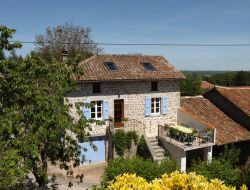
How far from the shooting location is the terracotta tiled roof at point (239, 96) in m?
22.2

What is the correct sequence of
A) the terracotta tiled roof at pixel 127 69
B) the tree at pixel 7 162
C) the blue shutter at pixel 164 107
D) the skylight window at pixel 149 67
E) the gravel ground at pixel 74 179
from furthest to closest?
1. the skylight window at pixel 149 67
2. the blue shutter at pixel 164 107
3. the terracotta tiled roof at pixel 127 69
4. the gravel ground at pixel 74 179
5. the tree at pixel 7 162

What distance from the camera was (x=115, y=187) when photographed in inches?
206

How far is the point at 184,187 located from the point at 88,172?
47.6ft

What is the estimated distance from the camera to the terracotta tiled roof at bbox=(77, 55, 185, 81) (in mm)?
19234

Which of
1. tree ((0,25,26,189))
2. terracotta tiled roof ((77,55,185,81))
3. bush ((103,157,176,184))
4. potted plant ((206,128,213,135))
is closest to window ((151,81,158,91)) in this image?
terracotta tiled roof ((77,55,185,81))

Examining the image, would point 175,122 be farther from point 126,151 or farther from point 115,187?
point 115,187

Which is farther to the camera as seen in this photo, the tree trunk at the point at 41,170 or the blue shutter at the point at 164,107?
the blue shutter at the point at 164,107

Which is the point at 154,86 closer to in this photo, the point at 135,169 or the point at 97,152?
the point at 97,152

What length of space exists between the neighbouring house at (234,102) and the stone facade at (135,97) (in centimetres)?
395

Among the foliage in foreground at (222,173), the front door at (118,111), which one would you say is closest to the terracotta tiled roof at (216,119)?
the foliage in foreground at (222,173)

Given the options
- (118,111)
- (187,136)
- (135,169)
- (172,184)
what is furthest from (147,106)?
(172,184)

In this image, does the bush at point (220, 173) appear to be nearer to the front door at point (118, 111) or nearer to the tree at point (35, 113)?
the front door at point (118, 111)

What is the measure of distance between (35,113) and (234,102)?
17.1 metres

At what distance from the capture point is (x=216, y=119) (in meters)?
22.0
